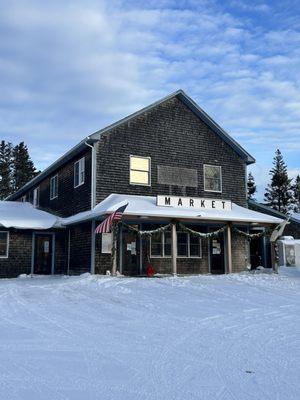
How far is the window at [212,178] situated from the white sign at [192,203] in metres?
2.02

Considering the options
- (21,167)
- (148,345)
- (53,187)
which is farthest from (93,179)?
(21,167)

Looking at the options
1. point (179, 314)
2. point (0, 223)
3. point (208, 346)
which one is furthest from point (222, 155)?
point (208, 346)

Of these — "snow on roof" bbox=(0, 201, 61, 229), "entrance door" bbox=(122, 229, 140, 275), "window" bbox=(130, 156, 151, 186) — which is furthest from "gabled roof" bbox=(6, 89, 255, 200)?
"entrance door" bbox=(122, 229, 140, 275)

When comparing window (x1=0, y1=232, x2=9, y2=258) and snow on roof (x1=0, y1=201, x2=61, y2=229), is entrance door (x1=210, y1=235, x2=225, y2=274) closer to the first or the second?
snow on roof (x1=0, y1=201, x2=61, y2=229)

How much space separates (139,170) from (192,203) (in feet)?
9.26

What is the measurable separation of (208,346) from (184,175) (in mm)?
15122

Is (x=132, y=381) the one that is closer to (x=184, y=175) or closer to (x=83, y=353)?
(x=83, y=353)

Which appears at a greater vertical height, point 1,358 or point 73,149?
point 73,149

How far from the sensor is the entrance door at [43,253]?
21.7 meters

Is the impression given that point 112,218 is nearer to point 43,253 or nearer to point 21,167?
point 43,253

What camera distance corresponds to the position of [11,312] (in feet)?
32.5

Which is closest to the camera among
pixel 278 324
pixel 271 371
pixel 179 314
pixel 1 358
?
pixel 271 371

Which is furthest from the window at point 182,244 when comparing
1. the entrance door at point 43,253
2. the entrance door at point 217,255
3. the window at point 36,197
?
the window at point 36,197

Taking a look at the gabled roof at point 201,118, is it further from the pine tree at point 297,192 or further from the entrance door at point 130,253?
the pine tree at point 297,192
